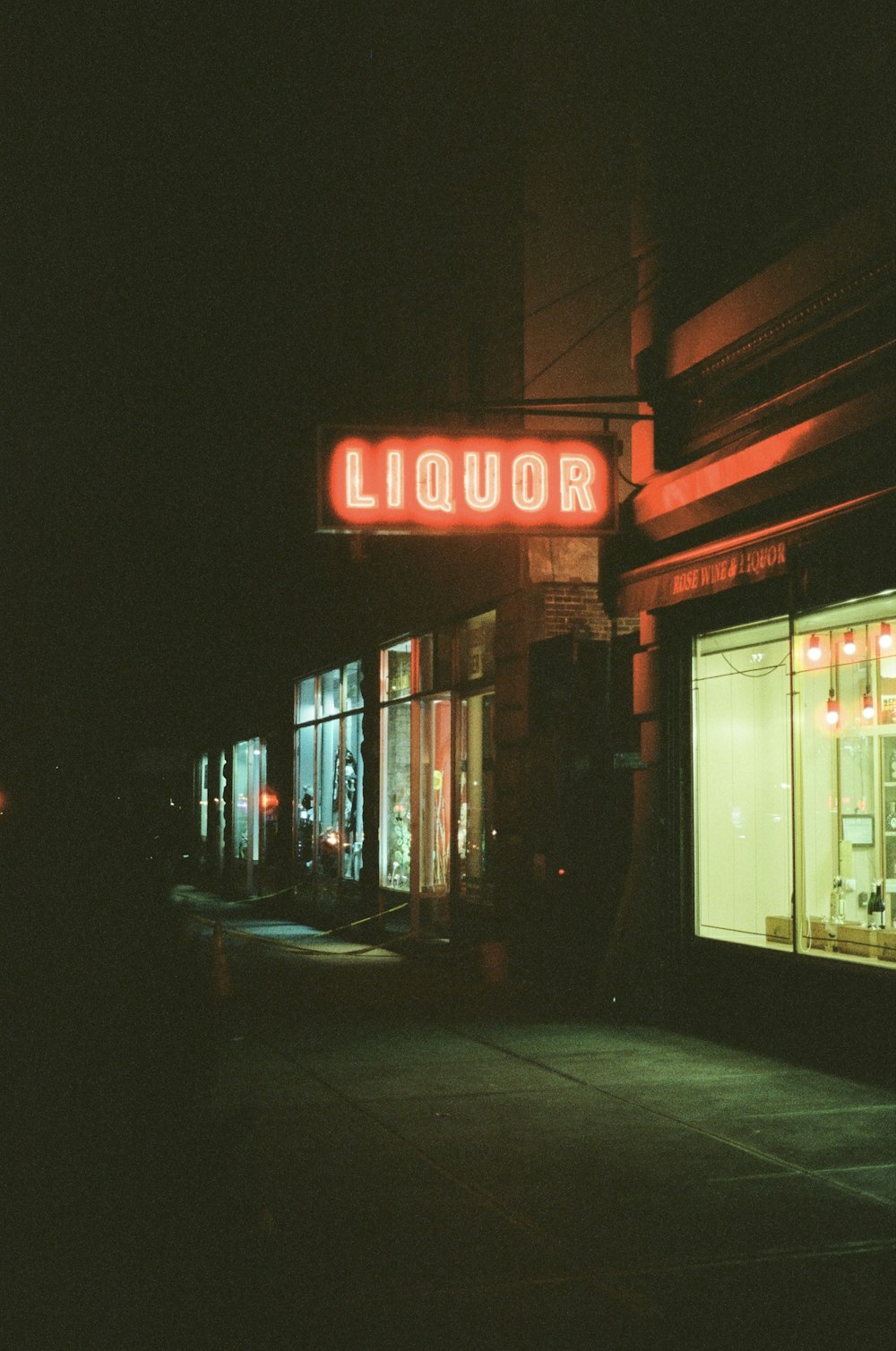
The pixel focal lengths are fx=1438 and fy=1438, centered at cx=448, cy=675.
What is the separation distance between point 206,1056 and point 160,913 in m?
2.27

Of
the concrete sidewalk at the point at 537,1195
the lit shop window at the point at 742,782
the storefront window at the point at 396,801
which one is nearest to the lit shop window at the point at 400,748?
the storefront window at the point at 396,801

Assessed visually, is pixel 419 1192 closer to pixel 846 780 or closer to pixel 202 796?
pixel 846 780

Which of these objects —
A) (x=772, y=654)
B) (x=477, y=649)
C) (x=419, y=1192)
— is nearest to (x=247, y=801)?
(x=477, y=649)

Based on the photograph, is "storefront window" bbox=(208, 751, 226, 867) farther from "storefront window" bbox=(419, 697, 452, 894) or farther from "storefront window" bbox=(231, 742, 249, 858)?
"storefront window" bbox=(419, 697, 452, 894)

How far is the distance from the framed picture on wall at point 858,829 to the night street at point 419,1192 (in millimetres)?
1858

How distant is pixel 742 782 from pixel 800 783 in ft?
3.39

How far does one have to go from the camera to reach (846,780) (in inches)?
446

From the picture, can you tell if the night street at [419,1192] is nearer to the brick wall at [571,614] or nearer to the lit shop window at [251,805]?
the brick wall at [571,614]

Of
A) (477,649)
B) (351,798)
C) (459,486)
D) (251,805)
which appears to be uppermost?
(459,486)

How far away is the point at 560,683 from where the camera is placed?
1371cm

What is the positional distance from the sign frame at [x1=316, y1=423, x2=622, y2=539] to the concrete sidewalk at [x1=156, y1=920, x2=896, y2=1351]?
170 inches

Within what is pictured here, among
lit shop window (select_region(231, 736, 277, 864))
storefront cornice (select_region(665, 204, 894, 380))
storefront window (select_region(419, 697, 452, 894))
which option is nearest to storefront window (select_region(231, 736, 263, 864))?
lit shop window (select_region(231, 736, 277, 864))

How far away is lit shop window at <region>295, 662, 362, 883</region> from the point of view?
70.9ft

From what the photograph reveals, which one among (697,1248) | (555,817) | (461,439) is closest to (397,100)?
(461,439)
